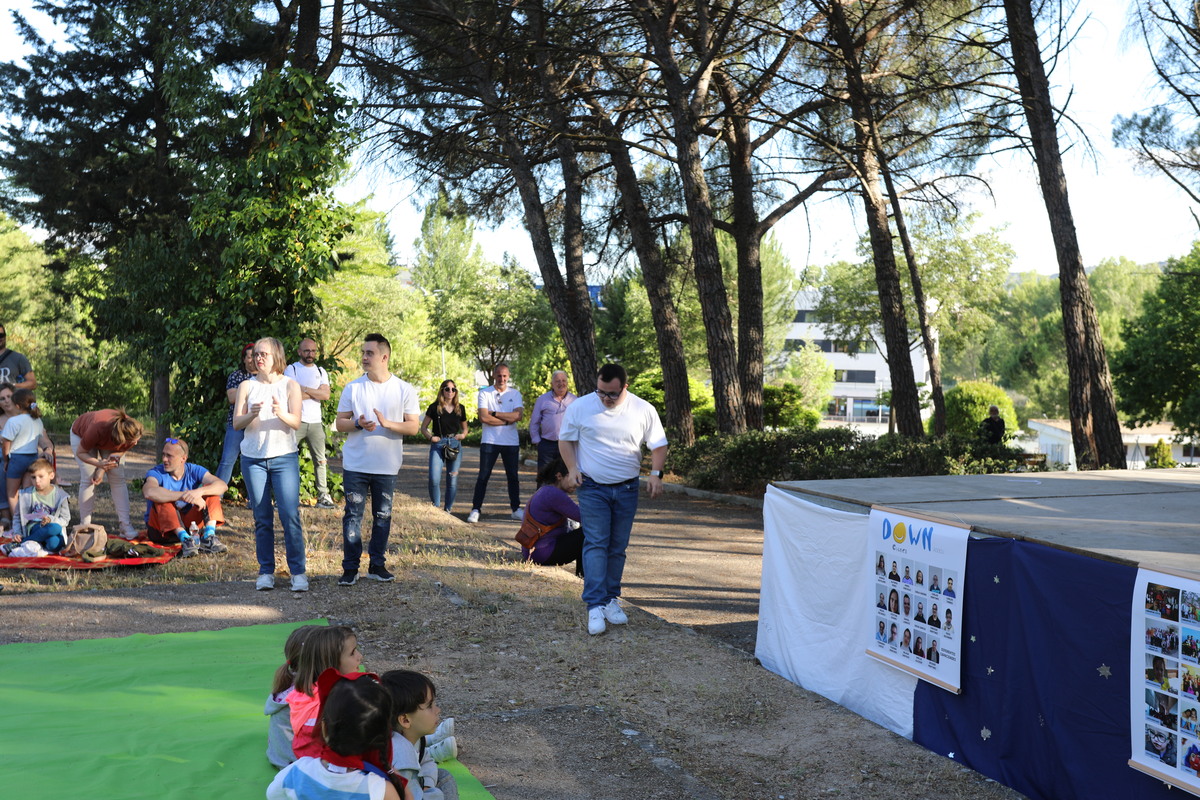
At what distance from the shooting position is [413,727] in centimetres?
361

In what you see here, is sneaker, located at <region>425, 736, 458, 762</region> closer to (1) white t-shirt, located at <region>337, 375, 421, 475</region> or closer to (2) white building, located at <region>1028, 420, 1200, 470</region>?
(1) white t-shirt, located at <region>337, 375, 421, 475</region>

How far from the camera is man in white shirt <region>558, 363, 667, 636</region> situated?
646 cm

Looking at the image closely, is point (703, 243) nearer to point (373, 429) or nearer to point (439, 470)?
point (439, 470)

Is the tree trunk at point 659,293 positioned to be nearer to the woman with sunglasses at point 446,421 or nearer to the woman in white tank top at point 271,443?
the woman with sunglasses at point 446,421

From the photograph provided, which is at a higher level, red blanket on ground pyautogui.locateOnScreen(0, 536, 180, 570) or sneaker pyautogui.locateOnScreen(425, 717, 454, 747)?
red blanket on ground pyautogui.locateOnScreen(0, 536, 180, 570)

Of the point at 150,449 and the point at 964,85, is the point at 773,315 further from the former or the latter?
the point at 964,85

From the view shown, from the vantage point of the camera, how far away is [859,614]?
17.2 feet

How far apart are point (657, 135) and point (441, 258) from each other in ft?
171

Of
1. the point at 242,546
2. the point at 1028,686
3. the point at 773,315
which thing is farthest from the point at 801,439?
the point at 773,315

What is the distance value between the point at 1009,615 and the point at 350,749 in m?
2.74

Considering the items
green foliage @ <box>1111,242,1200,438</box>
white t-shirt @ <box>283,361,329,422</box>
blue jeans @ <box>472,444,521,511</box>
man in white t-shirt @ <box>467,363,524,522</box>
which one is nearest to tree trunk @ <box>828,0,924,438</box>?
blue jeans @ <box>472,444,521,511</box>

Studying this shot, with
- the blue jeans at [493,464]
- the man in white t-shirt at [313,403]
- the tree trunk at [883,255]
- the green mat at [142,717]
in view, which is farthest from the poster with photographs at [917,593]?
the tree trunk at [883,255]

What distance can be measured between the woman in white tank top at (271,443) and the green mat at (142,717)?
3.28 ft

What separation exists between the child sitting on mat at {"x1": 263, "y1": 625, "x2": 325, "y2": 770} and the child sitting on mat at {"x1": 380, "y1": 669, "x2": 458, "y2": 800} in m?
0.56
